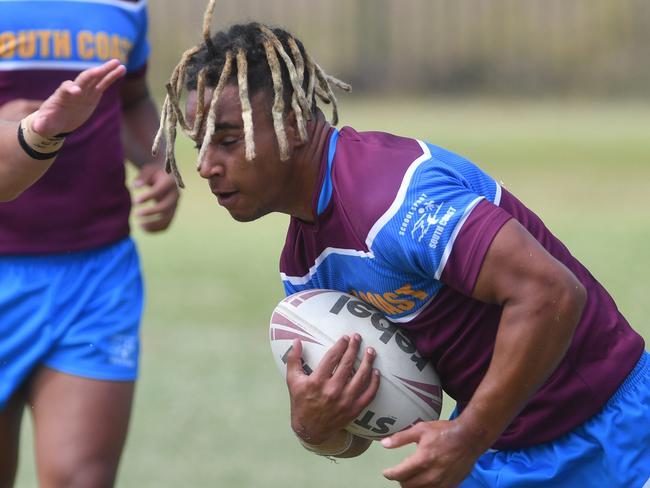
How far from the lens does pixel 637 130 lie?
2167 cm

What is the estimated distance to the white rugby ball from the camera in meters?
4.12

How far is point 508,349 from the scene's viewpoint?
3.70 metres

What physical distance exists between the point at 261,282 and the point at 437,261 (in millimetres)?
7808

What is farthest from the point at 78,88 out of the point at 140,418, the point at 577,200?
the point at 577,200

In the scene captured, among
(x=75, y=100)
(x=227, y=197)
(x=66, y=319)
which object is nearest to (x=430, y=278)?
(x=227, y=197)

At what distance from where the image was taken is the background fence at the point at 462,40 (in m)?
25.7

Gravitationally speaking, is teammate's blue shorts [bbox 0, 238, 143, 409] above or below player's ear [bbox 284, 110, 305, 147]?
below

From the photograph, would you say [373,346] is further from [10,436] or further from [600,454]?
[10,436]

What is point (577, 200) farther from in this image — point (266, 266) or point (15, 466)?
point (15, 466)

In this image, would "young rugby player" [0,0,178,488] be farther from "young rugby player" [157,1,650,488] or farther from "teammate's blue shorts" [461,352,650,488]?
"teammate's blue shorts" [461,352,650,488]

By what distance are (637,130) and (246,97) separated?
60.8 ft

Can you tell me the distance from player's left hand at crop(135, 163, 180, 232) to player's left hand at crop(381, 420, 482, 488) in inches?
82.8

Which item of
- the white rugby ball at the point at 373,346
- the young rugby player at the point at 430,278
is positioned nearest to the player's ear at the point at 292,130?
the young rugby player at the point at 430,278

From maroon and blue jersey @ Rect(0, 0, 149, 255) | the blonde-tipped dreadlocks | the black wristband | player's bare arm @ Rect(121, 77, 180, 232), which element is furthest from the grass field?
the blonde-tipped dreadlocks
